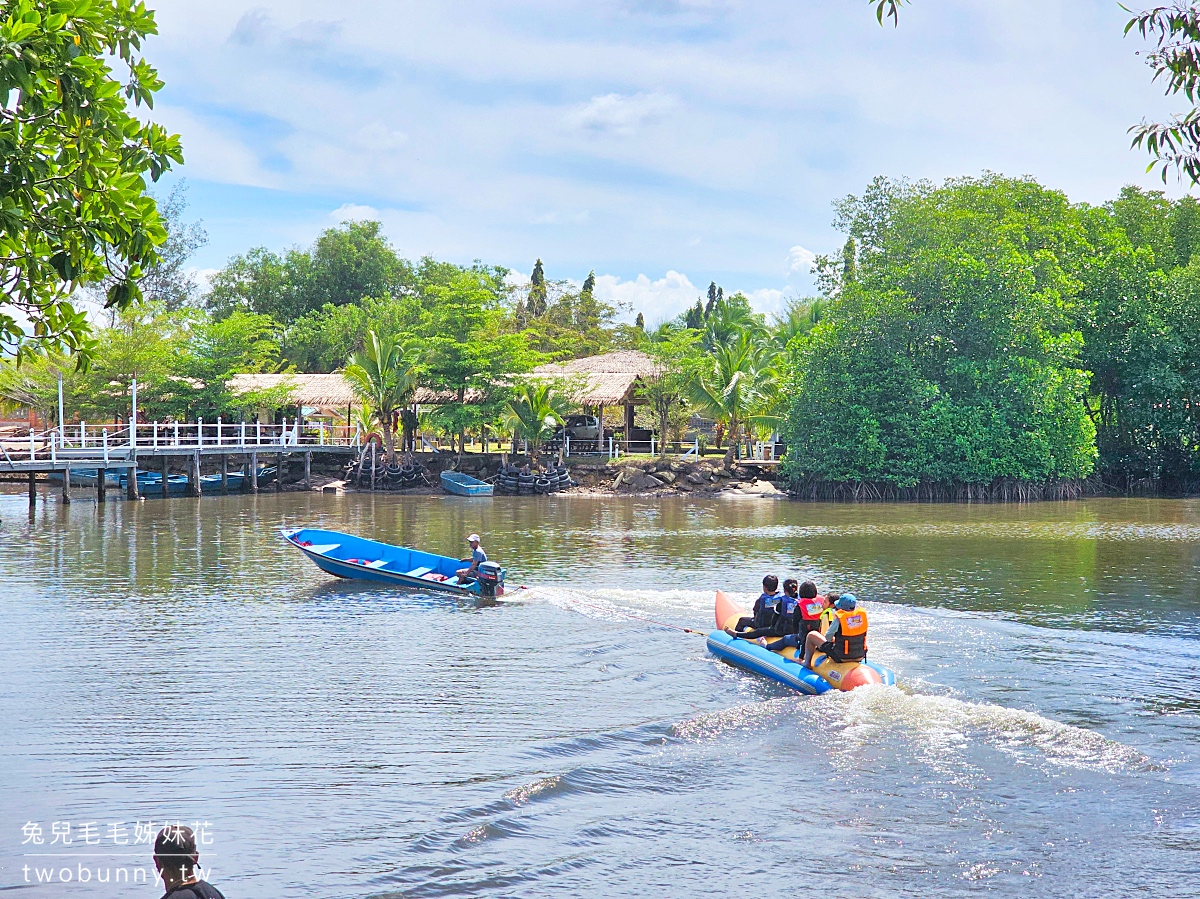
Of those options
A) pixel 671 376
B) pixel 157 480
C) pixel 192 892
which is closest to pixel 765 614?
pixel 192 892

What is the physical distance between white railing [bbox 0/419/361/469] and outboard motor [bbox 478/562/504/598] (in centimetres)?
1971

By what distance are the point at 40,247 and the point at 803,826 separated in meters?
6.82

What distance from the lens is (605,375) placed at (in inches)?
1743

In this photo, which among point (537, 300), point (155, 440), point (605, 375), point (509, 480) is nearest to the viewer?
point (155, 440)

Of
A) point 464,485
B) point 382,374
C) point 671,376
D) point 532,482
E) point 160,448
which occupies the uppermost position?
point 671,376

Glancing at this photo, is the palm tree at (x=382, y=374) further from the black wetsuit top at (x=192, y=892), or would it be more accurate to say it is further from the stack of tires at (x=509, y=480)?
the black wetsuit top at (x=192, y=892)

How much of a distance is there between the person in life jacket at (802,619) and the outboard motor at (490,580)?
606 cm

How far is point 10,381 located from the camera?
37.2 metres

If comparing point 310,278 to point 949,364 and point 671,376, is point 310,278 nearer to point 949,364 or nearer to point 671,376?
point 671,376

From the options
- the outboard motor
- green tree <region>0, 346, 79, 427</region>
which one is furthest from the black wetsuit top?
green tree <region>0, 346, 79, 427</region>

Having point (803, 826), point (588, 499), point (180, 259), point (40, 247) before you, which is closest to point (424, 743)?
point (803, 826)

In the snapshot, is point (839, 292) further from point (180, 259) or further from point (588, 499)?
point (180, 259)

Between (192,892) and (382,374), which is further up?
(382,374)

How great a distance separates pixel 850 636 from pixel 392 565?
10225 millimetres
